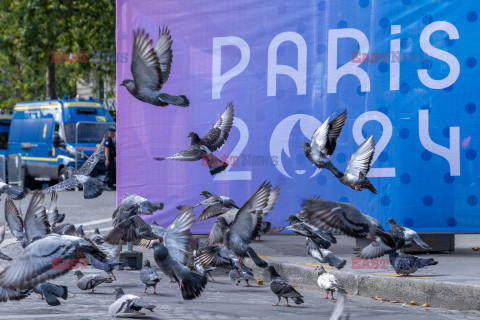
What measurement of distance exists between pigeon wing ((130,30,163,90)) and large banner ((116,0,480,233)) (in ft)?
6.53

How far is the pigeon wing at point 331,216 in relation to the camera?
22.5ft

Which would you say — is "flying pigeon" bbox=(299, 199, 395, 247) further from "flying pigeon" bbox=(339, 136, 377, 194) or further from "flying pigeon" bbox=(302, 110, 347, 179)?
"flying pigeon" bbox=(302, 110, 347, 179)

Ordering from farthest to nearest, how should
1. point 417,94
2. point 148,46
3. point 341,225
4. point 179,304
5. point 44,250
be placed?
1. point 417,94
2. point 148,46
3. point 179,304
4. point 341,225
5. point 44,250

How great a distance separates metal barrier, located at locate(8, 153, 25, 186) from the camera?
29.1m

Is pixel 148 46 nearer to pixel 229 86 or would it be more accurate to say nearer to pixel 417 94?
pixel 229 86

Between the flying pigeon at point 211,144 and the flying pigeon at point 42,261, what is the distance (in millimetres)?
2817

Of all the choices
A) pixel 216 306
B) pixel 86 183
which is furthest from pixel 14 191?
pixel 216 306

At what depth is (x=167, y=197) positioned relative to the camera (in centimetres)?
1083

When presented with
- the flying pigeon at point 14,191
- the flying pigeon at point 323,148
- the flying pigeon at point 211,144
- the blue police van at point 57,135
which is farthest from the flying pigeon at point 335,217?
the blue police van at point 57,135

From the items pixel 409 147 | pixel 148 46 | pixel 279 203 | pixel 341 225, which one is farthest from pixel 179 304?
pixel 409 147

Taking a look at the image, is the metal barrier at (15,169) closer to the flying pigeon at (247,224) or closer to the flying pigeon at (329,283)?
the flying pigeon at (329,283)

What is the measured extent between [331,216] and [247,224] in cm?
75

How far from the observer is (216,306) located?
7.73 meters

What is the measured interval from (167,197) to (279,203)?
1341 millimetres
